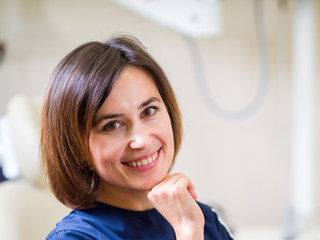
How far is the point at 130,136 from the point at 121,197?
0.54 feet

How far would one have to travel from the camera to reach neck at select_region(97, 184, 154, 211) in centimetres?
79

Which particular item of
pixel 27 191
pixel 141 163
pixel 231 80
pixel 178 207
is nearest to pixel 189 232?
pixel 178 207

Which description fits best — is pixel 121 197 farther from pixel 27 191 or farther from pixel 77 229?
pixel 27 191

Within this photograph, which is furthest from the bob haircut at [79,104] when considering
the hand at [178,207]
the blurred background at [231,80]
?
the blurred background at [231,80]

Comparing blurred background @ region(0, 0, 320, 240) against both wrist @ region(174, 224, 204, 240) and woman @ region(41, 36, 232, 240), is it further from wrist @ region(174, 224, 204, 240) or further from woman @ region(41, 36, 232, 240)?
wrist @ region(174, 224, 204, 240)

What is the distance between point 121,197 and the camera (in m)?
0.79

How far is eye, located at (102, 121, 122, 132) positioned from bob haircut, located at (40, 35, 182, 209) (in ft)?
0.10

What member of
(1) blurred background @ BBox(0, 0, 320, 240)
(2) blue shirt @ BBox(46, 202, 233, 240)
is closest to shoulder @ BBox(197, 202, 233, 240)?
(2) blue shirt @ BBox(46, 202, 233, 240)

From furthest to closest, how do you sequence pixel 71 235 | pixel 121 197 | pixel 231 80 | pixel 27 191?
pixel 231 80 < pixel 27 191 < pixel 121 197 < pixel 71 235

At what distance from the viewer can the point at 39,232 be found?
3.20ft

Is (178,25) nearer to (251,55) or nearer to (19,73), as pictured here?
(251,55)

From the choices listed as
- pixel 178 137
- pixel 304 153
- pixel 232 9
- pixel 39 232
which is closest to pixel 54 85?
pixel 178 137

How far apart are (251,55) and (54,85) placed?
1444 mm

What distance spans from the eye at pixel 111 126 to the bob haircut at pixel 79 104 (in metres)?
0.03
